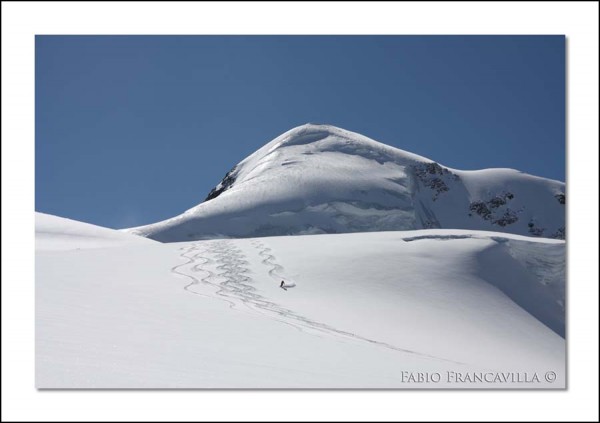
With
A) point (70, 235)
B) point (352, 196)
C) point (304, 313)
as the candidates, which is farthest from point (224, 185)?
point (304, 313)

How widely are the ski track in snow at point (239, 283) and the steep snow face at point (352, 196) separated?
3821 cm

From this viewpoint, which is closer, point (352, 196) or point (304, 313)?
point (304, 313)

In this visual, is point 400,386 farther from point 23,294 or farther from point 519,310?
point 519,310

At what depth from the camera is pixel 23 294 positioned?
637 cm

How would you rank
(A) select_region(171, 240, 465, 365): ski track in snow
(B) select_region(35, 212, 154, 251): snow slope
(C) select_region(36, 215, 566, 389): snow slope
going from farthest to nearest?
(B) select_region(35, 212, 154, 251): snow slope
(A) select_region(171, 240, 465, 365): ski track in snow
(C) select_region(36, 215, 566, 389): snow slope

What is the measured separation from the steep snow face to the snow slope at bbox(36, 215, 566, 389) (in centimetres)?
4036

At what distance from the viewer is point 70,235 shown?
19.2m

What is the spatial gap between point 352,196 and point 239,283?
5551cm

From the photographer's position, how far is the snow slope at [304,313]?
5.25 metres

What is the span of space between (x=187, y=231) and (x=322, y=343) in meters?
49.4

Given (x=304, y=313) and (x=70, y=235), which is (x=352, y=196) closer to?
(x=70, y=235)

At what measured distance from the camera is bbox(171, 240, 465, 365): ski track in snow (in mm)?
8664

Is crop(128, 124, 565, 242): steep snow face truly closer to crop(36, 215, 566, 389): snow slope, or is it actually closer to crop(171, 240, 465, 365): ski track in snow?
crop(171, 240, 465, 365): ski track in snow

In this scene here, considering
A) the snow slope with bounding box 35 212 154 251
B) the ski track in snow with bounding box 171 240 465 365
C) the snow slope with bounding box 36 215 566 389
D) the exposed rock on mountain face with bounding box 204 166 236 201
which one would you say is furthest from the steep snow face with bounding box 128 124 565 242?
the snow slope with bounding box 36 215 566 389
